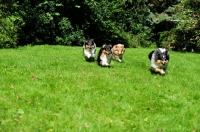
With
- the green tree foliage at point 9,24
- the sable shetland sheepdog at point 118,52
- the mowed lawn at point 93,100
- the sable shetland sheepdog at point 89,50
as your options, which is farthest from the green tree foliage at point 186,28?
the mowed lawn at point 93,100

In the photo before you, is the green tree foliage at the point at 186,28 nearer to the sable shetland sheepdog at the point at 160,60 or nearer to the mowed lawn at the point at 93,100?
the sable shetland sheepdog at the point at 160,60

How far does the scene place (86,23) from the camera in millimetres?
29250

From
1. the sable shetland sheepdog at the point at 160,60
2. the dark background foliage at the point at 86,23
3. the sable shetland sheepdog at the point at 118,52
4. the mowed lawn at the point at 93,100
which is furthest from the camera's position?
the dark background foliage at the point at 86,23

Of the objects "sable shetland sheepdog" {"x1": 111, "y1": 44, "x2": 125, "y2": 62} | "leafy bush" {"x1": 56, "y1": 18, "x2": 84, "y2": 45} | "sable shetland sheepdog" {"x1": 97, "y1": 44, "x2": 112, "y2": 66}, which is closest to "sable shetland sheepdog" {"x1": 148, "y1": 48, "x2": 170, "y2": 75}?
"sable shetland sheepdog" {"x1": 97, "y1": 44, "x2": 112, "y2": 66}

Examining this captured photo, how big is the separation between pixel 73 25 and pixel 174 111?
21.1 meters

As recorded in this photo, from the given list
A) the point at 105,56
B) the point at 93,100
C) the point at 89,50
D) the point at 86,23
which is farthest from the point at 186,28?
the point at 93,100

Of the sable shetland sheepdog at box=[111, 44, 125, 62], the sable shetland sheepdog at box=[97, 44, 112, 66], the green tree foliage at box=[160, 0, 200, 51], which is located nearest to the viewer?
the sable shetland sheepdog at box=[97, 44, 112, 66]

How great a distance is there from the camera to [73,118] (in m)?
7.88

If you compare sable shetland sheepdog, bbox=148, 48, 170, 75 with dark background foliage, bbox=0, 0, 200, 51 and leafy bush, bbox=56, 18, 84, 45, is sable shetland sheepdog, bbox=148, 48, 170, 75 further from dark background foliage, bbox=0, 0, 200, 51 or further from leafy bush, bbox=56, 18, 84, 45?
leafy bush, bbox=56, 18, 84, 45

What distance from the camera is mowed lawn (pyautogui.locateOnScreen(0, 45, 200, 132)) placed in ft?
25.2

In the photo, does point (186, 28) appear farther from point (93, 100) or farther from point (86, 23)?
point (93, 100)

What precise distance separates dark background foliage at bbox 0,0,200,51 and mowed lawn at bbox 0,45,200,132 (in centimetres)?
1305

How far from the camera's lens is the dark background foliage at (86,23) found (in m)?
25.1

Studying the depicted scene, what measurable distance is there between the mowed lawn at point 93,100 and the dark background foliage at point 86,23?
13053 mm
